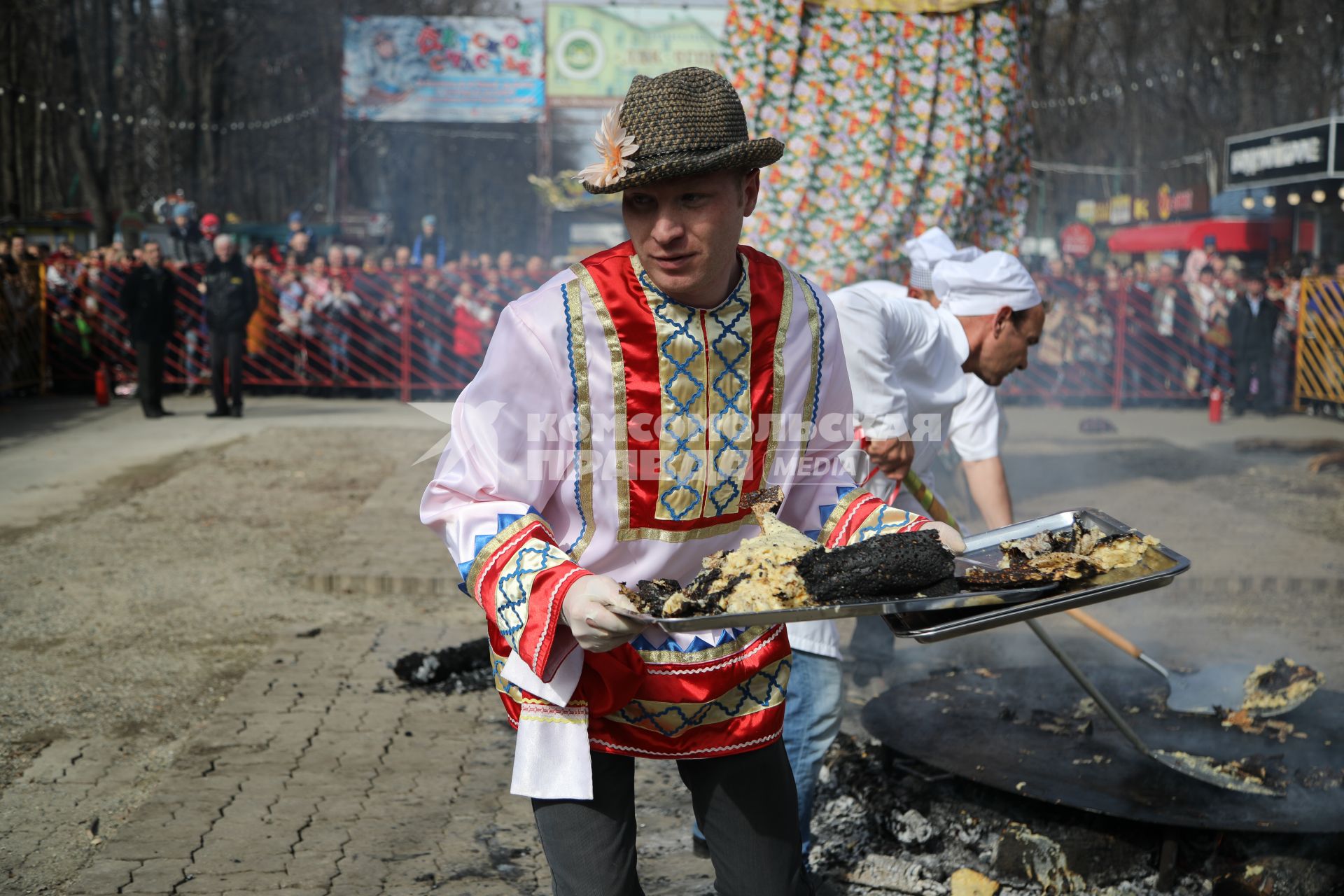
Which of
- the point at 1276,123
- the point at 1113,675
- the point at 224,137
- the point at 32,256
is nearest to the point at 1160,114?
the point at 1276,123

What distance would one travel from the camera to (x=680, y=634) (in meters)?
2.47

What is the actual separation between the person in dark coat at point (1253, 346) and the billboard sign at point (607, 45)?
19563 millimetres

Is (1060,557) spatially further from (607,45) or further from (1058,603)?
(607,45)

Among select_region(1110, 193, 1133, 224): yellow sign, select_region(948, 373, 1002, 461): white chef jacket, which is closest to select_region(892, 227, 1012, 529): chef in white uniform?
select_region(948, 373, 1002, 461): white chef jacket

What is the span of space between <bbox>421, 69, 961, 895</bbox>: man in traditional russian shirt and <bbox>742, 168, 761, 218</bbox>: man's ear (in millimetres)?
10

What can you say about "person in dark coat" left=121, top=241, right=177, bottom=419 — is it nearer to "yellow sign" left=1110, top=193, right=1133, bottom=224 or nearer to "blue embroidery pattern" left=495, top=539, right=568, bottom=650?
"blue embroidery pattern" left=495, top=539, right=568, bottom=650

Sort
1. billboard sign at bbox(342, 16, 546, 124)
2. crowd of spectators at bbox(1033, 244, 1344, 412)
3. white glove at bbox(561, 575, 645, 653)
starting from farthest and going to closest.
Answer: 1. billboard sign at bbox(342, 16, 546, 124)
2. crowd of spectators at bbox(1033, 244, 1344, 412)
3. white glove at bbox(561, 575, 645, 653)

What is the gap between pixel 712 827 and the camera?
8.39 ft

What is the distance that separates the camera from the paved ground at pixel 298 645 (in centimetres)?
418

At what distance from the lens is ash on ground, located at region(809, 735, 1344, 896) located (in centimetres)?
374

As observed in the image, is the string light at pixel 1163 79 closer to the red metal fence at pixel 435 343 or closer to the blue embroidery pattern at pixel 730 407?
the red metal fence at pixel 435 343

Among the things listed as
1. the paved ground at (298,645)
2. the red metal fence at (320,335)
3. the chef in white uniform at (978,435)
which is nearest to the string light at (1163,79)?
the red metal fence at (320,335)

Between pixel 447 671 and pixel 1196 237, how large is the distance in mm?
24505

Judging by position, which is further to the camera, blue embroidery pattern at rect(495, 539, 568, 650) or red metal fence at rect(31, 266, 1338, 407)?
red metal fence at rect(31, 266, 1338, 407)
